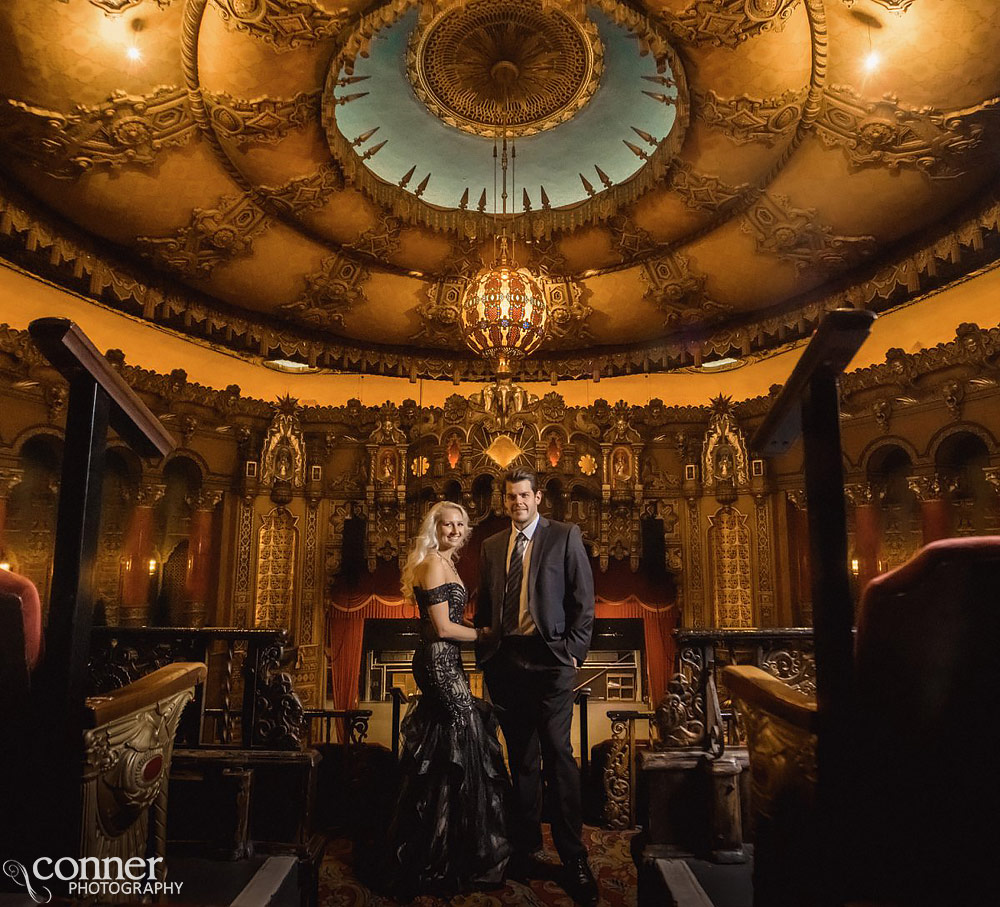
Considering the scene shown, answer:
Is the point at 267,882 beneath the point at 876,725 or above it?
beneath

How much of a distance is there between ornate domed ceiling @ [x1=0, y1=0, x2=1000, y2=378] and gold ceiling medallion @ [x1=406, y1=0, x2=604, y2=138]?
29 mm

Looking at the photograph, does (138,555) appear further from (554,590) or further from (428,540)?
(554,590)

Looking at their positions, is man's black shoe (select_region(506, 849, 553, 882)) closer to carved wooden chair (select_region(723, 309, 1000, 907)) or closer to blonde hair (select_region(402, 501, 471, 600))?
blonde hair (select_region(402, 501, 471, 600))

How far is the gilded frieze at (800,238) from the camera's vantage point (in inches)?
277

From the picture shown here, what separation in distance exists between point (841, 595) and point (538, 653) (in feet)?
6.19

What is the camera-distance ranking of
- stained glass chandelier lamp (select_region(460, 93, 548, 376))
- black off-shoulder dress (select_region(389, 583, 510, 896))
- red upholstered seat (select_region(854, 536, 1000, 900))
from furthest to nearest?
1. stained glass chandelier lamp (select_region(460, 93, 548, 376))
2. black off-shoulder dress (select_region(389, 583, 510, 896))
3. red upholstered seat (select_region(854, 536, 1000, 900))

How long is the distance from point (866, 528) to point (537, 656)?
5570 mm

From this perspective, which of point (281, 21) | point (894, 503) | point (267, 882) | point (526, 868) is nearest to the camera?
point (267, 882)

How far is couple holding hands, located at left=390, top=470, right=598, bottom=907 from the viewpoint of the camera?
2.99 metres

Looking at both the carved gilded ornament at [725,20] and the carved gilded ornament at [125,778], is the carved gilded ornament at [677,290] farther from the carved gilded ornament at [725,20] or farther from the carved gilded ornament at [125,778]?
the carved gilded ornament at [125,778]

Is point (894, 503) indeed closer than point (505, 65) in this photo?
No

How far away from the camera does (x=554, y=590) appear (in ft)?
10.7

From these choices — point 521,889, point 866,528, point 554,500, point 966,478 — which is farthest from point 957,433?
point 521,889

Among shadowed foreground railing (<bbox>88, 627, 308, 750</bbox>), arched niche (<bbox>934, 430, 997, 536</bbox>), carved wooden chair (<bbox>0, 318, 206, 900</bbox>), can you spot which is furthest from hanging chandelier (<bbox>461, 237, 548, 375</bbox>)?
carved wooden chair (<bbox>0, 318, 206, 900</bbox>)
